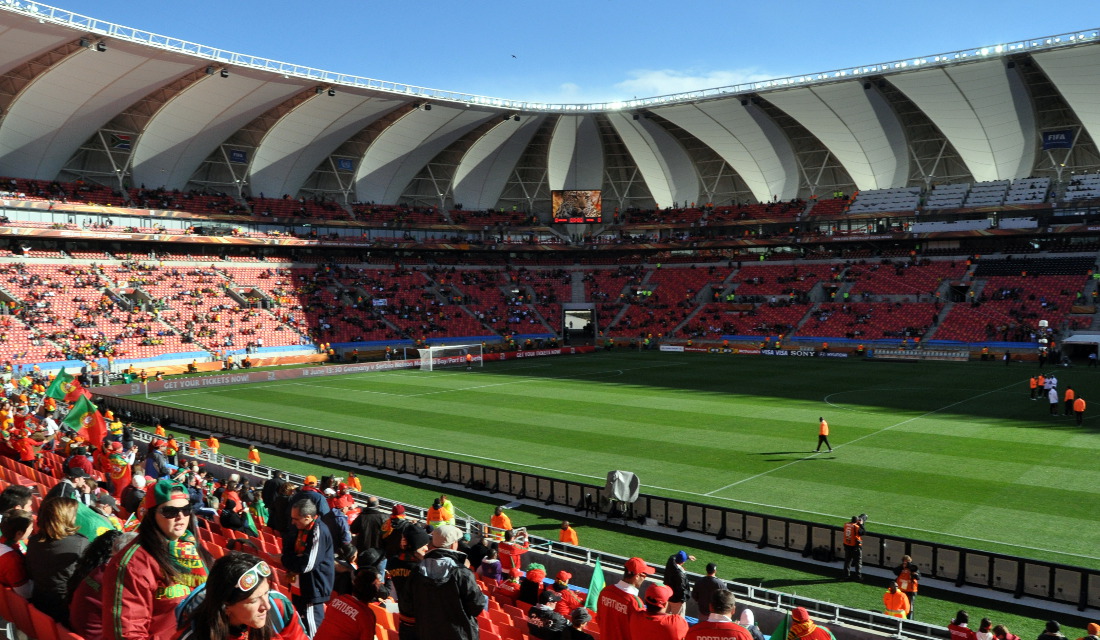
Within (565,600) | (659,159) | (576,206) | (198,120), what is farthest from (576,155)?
(565,600)

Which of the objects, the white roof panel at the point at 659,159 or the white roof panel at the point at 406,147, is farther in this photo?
the white roof panel at the point at 659,159

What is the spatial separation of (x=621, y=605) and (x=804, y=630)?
181 cm

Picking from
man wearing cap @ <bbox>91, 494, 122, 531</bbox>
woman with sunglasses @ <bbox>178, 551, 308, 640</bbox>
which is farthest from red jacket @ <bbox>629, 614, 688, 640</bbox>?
man wearing cap @ <bbox>91, 494, 122, 531</bbox>

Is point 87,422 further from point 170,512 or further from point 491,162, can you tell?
point 491,162

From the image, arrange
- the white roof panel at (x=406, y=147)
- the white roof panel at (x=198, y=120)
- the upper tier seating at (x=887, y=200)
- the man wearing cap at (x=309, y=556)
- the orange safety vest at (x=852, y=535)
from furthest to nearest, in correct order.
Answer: the upper tier seating at (x=887, y=200) < the white roof panel at (x=406, y=147) < the white roof panel at (x=198, y=120) < the orange safety vest at (x=852, y=535) < the man wearing cap at (x=309, y=556)

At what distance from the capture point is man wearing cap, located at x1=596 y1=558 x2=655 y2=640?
618 centimetres

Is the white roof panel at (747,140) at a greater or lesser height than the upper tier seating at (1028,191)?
greater

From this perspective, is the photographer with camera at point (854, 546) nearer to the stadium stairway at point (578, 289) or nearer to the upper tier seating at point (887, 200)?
the upper tier seating at point (887, 200)

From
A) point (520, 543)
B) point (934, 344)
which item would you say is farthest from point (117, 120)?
point (934, 344)

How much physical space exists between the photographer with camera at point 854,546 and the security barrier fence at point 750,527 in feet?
1.09

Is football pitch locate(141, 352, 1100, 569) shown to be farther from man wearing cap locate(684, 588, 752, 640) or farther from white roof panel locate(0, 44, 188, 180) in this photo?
white roof panel locate(0, 44, 188, 180)

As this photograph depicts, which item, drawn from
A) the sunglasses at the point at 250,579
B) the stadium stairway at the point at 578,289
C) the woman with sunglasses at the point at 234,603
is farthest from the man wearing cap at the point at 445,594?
the stadium stairway at the point at 578,289

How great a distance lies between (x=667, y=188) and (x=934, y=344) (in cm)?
3418

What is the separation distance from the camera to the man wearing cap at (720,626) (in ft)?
16.9
